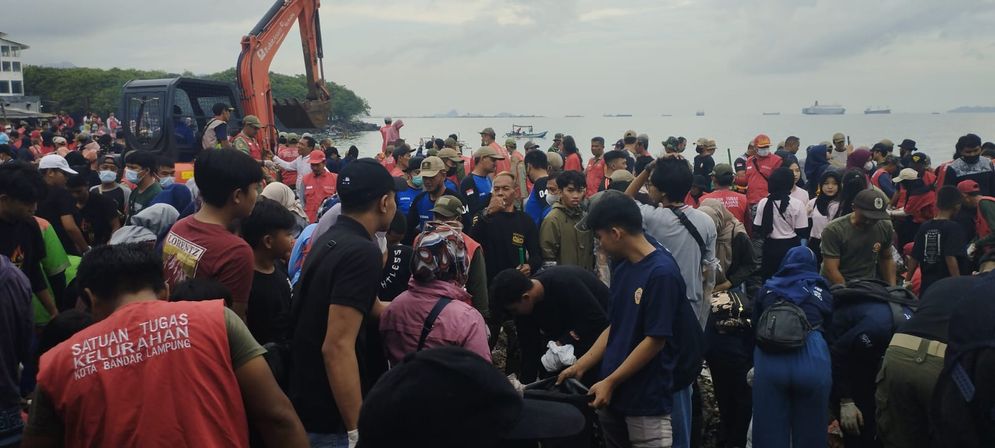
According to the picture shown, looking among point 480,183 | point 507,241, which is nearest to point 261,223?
point 507,241

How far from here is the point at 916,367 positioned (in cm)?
393

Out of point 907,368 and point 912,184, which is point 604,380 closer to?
point 907,368

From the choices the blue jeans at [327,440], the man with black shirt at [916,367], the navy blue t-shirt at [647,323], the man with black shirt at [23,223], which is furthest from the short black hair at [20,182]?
the man with black shirt at [916,367]

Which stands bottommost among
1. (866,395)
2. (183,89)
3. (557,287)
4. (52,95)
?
(866,395)

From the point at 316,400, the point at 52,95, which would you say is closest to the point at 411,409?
the point at 316,400

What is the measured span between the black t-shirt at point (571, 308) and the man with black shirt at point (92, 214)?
4660mm

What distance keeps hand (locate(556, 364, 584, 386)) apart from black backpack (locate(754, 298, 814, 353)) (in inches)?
46.5

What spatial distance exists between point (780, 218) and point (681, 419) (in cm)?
419

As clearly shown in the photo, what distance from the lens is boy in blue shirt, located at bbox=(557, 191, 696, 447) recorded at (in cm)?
372

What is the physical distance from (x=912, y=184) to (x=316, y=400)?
8.62m

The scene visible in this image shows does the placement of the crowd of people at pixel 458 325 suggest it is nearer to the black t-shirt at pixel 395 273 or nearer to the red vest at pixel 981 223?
the black t-shirt at pixel 395 273

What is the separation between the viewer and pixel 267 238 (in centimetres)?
395

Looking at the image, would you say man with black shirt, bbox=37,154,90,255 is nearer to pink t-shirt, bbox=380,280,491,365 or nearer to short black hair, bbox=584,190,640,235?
pink t-shirt, bbox=380,280,491,365

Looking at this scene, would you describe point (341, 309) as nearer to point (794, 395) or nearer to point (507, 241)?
point (794, 395)
